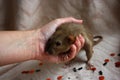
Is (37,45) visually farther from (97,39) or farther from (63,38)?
(97,39)

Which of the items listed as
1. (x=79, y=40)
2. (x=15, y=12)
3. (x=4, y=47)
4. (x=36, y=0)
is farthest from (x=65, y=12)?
(x=4, y=47)

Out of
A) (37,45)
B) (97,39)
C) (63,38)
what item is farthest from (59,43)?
(97,39)

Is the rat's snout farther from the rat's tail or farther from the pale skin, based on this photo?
the rat's tail

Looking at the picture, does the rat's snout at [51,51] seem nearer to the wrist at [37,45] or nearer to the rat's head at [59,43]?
the rat's head at [59,43]

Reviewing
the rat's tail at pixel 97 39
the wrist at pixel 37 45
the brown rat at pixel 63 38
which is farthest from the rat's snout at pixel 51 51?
the rat's tail at pixel 97 39

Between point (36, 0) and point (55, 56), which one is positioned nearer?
point (55, 56)

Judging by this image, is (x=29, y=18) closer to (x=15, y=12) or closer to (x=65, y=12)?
(x=15, y=12)

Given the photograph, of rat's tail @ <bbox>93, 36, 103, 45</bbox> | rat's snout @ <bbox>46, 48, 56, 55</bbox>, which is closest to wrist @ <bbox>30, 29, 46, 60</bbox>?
rat's snout @ <bbox>46, 48, 56, 55</bbox>
